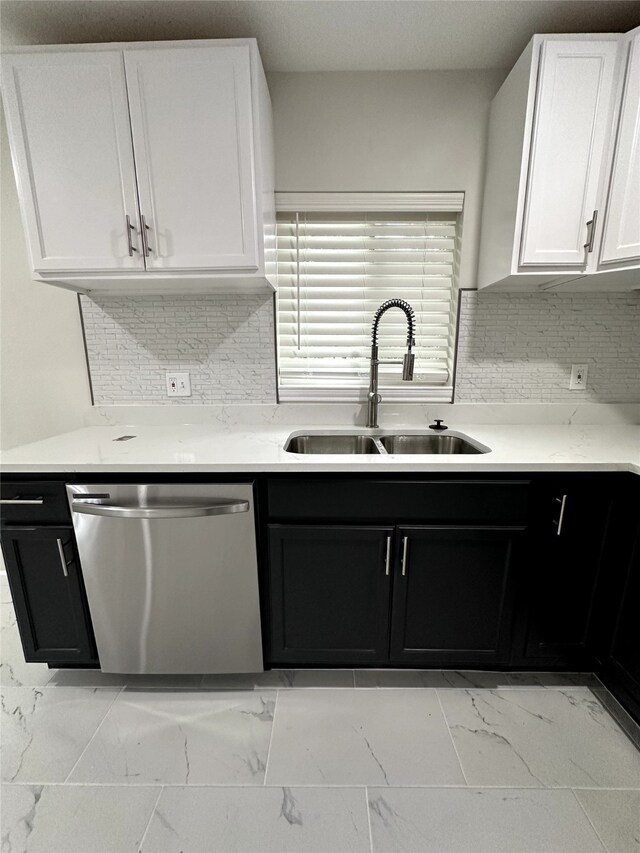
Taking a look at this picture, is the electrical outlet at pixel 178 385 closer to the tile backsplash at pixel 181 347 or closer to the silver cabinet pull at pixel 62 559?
the tile backsplash at pixel 181 347

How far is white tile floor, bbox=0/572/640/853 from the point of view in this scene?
3.57 feet

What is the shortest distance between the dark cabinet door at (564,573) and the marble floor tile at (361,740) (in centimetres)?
49

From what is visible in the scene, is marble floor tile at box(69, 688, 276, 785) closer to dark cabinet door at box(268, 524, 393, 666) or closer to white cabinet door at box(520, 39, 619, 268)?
dark cabinet door at box(268, 524, 393, 666)

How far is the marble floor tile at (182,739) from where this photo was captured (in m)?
1.24

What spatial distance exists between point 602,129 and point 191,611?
7.46 feet

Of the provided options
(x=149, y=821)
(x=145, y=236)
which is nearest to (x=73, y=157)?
(x=145, y=236)

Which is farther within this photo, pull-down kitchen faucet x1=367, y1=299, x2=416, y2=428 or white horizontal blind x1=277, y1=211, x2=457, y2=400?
white horizontal blind x1=277, y1=211, x2=457, y2=400

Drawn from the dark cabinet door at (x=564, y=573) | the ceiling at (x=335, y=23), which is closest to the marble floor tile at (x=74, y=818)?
the dark cabinet door at (x=564, y=573)

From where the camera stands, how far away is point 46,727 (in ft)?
4.60

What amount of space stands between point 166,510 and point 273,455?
0.41m

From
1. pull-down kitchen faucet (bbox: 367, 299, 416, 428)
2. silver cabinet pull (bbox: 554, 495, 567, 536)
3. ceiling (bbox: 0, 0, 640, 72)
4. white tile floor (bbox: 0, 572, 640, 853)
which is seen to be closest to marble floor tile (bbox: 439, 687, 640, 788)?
white tile floor (bbox: 0, 572, 640, 853)

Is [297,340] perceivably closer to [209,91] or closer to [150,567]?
[209,91]

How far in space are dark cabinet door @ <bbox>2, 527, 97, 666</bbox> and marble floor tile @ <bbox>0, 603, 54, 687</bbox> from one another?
15 cm

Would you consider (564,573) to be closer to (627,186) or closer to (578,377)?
(578,377)
